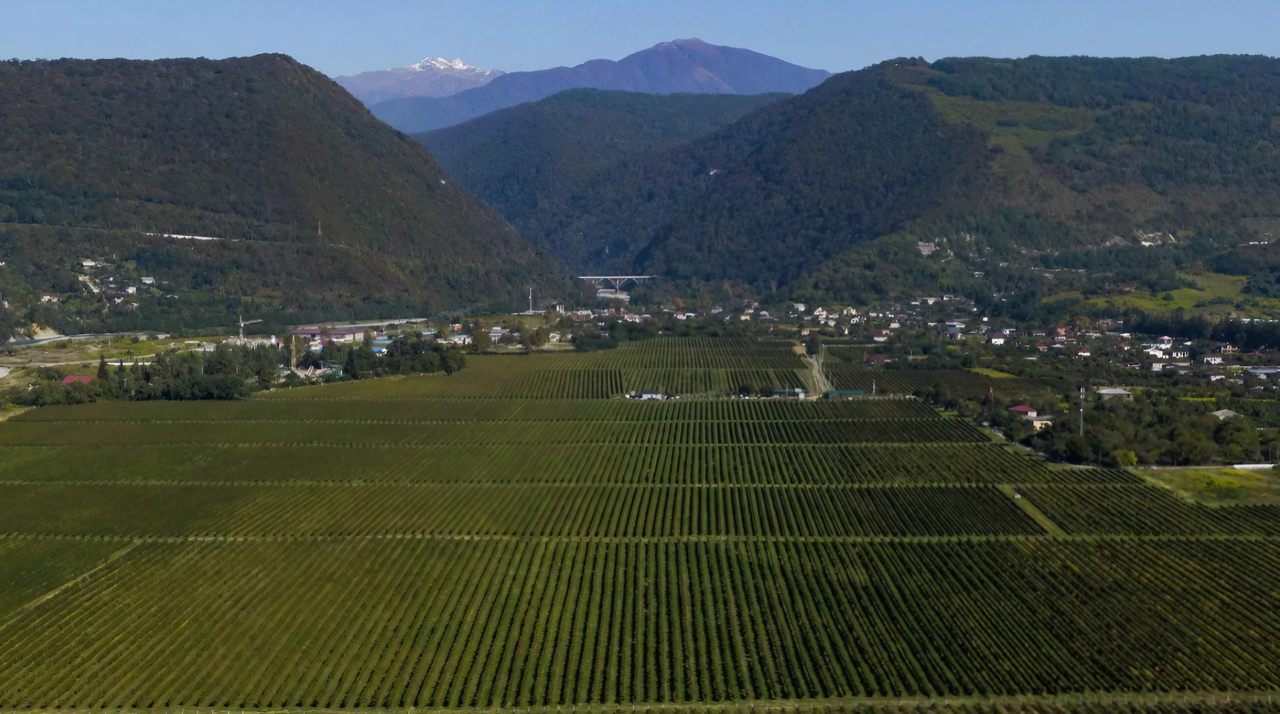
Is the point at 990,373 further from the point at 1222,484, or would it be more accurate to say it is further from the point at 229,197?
the point at 229,197

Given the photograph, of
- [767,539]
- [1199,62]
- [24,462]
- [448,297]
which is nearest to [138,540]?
[24,462]

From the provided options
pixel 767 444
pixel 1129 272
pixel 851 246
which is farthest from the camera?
pixel 851 246

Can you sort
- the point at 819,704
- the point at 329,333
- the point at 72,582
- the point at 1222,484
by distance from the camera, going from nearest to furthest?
the point at 819,704 < the point at 72,582 < the point at 1222,484 < the point at 329,333

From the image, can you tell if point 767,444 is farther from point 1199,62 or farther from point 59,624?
point 1199,62

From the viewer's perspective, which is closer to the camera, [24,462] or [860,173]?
[24,462]

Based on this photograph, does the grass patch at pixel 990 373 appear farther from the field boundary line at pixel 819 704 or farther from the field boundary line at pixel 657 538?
the field boundary line at pixel 819 704


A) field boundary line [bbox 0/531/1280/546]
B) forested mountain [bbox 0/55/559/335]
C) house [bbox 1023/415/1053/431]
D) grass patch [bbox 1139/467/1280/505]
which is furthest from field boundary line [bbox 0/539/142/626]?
forested mountain [bbox 0/55/559/335]

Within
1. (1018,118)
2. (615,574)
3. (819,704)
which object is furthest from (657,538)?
(1018,118)
